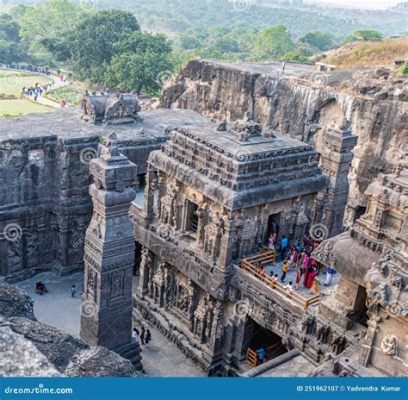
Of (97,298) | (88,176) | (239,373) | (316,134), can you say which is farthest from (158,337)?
(316,134)

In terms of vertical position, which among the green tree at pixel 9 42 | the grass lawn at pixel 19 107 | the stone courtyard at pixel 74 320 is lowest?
the stone courtyard at pixel 74 320

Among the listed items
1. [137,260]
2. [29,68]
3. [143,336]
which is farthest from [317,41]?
[143,336]

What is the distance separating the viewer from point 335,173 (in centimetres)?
1950

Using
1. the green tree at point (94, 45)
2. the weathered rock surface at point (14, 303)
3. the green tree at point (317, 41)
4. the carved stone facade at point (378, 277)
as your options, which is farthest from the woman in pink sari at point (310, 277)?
the green tree at point (317, 41)

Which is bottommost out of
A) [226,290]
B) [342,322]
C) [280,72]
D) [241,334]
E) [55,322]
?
[55,322]

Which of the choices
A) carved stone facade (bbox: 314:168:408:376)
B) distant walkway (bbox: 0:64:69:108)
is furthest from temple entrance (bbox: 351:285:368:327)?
distant walkway (bbox: 0:64:69:108)

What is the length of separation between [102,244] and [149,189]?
17.6 feet

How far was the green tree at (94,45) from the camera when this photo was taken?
51750 millimetres

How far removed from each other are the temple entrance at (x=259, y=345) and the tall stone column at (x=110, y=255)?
376 cm

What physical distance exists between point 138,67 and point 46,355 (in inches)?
1633

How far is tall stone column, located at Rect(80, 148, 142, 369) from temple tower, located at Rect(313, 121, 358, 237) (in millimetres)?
7433

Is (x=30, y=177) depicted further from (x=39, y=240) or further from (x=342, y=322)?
(x=342, y=322)

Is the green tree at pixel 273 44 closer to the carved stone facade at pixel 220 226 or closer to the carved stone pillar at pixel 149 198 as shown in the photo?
the carved stone pillar at pixel 149 198

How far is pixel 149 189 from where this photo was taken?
19828 mm
